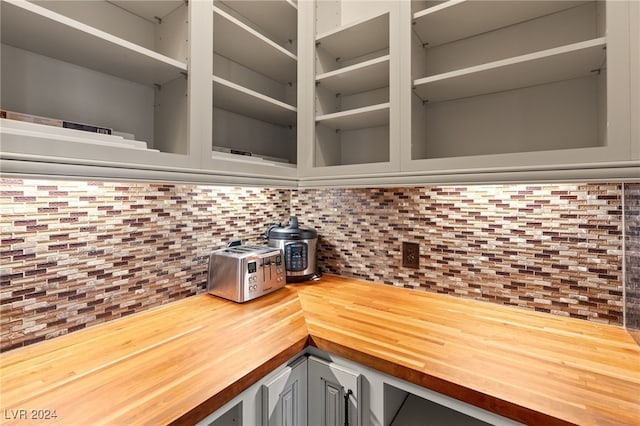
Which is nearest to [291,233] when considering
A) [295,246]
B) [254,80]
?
[295,246]

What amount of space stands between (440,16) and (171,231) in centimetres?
141

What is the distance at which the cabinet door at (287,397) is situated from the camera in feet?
2.77

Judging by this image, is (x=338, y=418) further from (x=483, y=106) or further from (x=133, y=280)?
(x=483, y=106)

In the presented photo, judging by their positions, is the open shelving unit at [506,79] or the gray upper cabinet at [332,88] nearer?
the gray upper cabinet at [332,88]

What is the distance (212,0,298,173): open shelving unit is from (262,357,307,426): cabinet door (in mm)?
794

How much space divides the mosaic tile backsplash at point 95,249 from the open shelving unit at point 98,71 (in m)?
0.25

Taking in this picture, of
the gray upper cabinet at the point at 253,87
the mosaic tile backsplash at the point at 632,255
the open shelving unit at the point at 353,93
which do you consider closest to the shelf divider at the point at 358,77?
the open shelving unit at the point at 353,93

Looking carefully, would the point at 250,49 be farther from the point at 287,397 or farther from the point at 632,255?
the point at 632,255

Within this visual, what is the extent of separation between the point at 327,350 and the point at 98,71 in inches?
49.9

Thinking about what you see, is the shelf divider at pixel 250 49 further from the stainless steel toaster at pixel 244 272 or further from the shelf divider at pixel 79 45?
the stainless steel toaster at pixel 244 272

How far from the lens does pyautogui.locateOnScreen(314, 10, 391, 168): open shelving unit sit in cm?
134

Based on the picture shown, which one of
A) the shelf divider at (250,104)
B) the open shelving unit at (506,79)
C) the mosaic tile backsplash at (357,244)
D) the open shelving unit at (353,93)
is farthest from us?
the open shelving unit at (353,93)

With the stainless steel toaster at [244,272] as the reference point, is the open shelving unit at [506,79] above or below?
above

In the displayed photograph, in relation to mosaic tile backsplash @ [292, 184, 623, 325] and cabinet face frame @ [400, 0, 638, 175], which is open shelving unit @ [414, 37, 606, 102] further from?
mosaic tile backsplash @ [292, 184, 623, 325]
